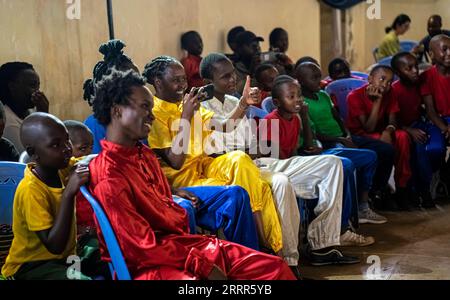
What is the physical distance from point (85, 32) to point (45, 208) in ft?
7.33

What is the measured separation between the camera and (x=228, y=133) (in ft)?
12.5

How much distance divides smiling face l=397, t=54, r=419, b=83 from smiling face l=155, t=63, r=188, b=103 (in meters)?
2.33

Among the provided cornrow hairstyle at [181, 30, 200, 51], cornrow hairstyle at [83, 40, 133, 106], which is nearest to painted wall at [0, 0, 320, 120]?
cornrow hairstyle at [181, 30, 200, 51]

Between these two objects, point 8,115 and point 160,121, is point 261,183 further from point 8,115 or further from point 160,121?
point 8,115

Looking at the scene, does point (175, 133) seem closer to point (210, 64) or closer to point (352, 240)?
point (210, 64)

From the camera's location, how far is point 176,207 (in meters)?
2.55

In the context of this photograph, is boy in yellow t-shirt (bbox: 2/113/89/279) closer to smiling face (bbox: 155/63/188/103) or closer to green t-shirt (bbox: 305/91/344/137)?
smiling face (bbox: 155/63/188/103)

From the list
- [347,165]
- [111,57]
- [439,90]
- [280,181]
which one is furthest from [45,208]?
[439,90]

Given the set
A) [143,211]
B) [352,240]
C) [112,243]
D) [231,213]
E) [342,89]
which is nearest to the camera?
[112,243]

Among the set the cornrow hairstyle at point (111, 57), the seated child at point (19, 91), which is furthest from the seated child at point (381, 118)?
the seated child at point (19, 91)

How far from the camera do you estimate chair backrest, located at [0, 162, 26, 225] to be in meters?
2.77

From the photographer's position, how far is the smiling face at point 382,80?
4.80 meters
